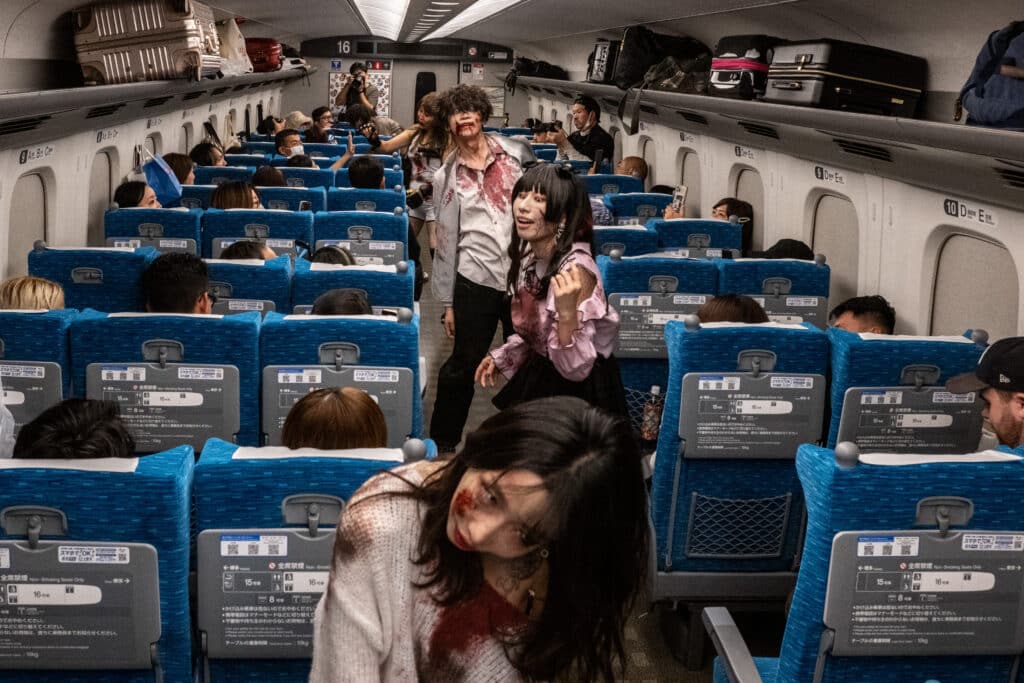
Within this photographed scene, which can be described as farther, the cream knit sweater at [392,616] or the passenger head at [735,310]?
the passenger head at [735,310]

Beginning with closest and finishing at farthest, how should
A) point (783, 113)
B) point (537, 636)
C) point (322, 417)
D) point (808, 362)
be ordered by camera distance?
point (537, 636), point (322, 417), point (808, 362), point (783, 113)

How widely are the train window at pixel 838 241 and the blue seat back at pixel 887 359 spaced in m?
3.59

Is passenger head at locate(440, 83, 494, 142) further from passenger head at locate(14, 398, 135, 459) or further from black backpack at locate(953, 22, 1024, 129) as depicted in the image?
passenger head at locate(14, 398, 135, 459)

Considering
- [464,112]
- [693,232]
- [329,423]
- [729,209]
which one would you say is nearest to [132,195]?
[464,112]

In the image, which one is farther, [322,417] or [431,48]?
[431,48]

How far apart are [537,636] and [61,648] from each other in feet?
4.16

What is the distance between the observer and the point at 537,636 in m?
1.69

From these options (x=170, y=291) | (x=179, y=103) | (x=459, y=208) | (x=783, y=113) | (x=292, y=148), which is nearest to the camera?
(x=170, y=291)

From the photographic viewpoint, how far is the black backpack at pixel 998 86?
4367 millimetres

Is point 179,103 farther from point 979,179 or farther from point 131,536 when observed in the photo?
point 131,536

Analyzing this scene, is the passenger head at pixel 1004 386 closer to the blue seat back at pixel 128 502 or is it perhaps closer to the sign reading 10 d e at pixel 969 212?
the sign reading 10 d e at pixel 969 212

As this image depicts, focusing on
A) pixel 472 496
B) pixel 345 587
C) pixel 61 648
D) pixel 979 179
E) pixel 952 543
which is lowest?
pixel 61 648

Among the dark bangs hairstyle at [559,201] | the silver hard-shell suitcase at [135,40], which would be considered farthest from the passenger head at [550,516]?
the silver hard-shell suitcase at [135,40]

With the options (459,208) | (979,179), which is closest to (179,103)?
(459,208)
